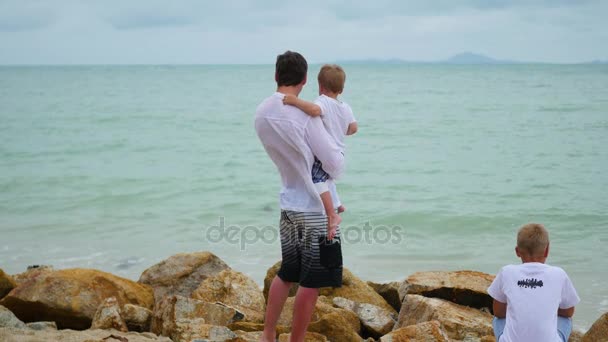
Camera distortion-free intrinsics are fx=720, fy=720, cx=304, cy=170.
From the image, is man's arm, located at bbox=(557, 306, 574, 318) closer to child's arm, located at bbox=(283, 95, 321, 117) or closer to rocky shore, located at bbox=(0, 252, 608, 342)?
rocky shore, located at bbox=(0, 252, 608, 342)

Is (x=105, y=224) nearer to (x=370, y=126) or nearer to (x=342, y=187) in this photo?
(x=342, y=187)

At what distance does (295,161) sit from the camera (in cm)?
396

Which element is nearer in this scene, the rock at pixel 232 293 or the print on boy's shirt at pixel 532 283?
the print on boy's shirt at pixel 532 283

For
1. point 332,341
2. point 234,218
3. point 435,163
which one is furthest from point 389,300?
point 435,163

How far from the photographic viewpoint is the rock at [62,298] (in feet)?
18.8

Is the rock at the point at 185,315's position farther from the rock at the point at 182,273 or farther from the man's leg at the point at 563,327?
the man's leg at the point at 563,327

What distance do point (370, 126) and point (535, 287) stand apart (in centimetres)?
2550

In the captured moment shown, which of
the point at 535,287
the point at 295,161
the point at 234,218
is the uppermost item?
the point at 295,161

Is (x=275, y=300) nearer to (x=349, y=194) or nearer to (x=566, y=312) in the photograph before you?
(x=566, y=312)

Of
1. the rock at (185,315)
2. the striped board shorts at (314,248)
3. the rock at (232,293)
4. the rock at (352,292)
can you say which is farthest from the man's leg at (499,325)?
the rock at (232,293)

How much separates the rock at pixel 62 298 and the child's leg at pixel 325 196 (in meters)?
2.65

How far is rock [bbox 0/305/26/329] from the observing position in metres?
5.33

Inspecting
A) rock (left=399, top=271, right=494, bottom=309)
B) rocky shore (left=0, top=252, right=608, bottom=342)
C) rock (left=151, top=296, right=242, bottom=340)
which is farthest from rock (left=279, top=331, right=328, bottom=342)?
rock (left=399, top=271, right=494, bottom=309)

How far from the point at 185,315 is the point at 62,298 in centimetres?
120
